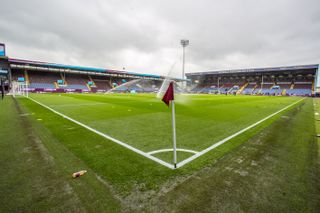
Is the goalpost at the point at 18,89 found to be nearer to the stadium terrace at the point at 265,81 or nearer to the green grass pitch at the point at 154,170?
the green grass pitch at the point at 154,170

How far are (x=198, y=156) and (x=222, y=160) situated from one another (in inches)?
23.2

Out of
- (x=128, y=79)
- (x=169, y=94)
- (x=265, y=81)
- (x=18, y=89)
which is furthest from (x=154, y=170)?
(x=265, y=81)

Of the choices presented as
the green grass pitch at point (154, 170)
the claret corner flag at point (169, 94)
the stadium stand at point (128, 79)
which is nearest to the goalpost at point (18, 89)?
the stadium stand at point (128, 79)

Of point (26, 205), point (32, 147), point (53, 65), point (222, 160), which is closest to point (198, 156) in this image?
point (222, 160)

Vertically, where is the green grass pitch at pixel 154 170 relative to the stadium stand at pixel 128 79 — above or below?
below

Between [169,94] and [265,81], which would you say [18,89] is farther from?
[265,81]

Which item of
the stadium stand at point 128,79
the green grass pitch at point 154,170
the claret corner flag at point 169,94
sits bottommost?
the green grass pitch at point 154,170

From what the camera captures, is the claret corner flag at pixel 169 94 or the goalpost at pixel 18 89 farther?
the goalpost at pixel 18 89

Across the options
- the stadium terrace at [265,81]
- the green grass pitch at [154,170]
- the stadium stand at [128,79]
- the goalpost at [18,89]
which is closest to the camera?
the green grass pitch at [154,170]

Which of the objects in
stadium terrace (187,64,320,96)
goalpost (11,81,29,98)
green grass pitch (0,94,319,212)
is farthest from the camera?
stadium terrace (187,64,320,96)

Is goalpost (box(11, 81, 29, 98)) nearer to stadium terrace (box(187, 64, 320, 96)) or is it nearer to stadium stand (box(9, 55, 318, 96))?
stadium stand (box(9, 55, 318, 96))

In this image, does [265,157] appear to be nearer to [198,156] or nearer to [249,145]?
[249,145]

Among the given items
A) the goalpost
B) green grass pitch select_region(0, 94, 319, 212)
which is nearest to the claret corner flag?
green grass pitch select_region(0, 94, 319, 212)

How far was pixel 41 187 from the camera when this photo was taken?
2.59m
